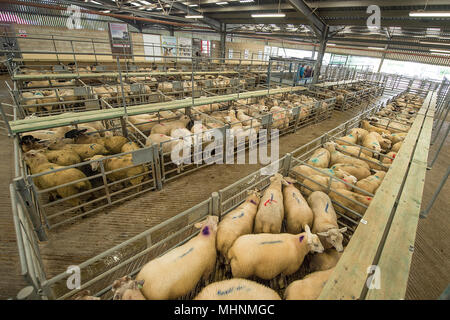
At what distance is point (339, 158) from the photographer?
5086 mm

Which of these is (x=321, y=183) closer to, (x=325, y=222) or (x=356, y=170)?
(x=325, y=222)

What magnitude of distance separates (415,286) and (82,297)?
14.0 ft

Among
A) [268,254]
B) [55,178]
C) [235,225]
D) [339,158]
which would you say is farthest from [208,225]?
[339,158]

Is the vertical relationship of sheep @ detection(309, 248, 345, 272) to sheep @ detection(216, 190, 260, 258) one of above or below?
below

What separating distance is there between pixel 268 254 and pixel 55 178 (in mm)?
3776

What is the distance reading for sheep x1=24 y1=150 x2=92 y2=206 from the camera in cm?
363

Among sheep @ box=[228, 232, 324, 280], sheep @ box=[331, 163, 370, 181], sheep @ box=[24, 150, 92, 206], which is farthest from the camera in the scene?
sheep @ box=[331, 163, 370, 181]

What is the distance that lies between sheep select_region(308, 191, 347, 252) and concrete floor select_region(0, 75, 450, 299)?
1.44 m

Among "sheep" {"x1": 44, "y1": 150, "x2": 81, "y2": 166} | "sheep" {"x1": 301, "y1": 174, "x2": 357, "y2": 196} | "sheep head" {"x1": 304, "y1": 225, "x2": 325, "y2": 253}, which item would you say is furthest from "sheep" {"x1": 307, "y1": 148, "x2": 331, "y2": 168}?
"sheep" {"x1": 44, "y1": 150, "x2": 81, "y2": 166}

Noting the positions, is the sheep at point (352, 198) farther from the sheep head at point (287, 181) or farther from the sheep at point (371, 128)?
the sheep at point (371, 128)

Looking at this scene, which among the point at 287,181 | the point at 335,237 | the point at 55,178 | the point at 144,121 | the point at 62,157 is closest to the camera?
the point at 335,237

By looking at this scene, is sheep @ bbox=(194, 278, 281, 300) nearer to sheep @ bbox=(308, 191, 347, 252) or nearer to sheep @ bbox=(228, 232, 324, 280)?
sheep @ bbox=(228, 232, 324, 280)

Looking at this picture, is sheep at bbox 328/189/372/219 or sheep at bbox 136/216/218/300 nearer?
sheep at bbox 136/216/218/300

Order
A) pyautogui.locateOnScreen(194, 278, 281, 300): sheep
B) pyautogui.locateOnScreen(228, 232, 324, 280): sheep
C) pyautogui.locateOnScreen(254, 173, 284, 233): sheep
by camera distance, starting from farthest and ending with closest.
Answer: pyautogui.locateOnScreen(254, 173, 284, 233): sheep < pyautogui.locateOnScreen(228, 232, 324, 280): sheep < pyautogui.locateOnScreen(194, 278, 281, 300): sheep
